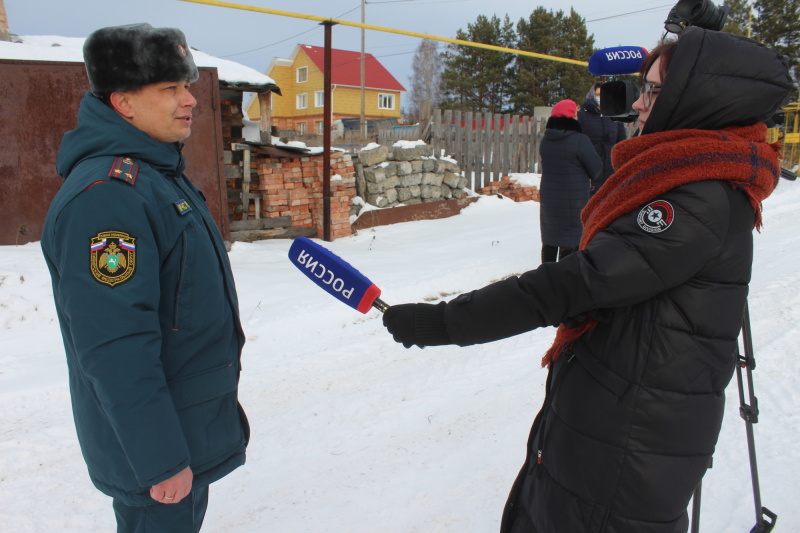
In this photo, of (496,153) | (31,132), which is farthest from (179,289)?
(496,153)

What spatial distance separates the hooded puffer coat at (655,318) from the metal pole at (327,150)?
21.1 feet

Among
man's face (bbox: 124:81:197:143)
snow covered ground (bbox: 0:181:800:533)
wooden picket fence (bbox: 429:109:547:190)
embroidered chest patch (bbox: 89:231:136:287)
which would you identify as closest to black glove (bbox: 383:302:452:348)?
embroidered chest patch (bbox: 89:231:136:287)

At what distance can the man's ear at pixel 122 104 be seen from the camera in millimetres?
1546

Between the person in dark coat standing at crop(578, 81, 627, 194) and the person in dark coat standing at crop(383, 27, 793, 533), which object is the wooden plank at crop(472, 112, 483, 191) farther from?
the person in dark coat standing at crop(383, 27, 793, 533)

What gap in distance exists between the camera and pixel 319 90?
40469 mm

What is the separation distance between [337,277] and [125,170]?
605mm

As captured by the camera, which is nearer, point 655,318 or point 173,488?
point 655,318

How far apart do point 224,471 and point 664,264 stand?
1.35 metres

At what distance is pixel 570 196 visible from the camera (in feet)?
18.1

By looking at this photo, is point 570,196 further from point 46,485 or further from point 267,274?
point 46,485

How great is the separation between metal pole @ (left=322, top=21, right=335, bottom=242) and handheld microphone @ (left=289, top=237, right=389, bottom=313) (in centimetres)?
612

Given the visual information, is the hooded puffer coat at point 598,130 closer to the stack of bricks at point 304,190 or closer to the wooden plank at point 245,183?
the stack of bricks at point 304,190

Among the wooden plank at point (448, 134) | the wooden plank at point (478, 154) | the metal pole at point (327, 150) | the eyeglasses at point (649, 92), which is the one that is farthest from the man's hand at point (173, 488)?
the wooden plank at point (478, 154)

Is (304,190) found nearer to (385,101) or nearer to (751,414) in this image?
(751,414)
